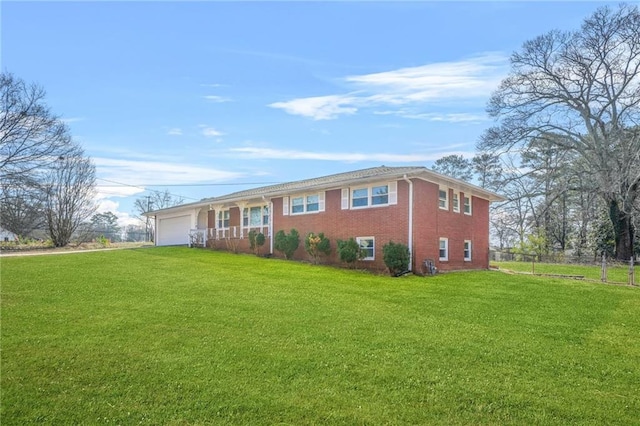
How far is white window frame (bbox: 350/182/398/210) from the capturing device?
17.1m

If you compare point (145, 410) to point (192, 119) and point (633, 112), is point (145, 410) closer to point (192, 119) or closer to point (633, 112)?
point (192, 119)

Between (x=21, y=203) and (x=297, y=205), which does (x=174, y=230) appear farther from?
(x=297, y=205)

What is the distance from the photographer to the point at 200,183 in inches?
1447

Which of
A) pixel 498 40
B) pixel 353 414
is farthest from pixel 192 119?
pixel 353 414

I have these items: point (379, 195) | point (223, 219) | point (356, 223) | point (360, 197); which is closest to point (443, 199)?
point (379, 195)

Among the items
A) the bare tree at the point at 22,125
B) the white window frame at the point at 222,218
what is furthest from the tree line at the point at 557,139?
the white window frame at the point at 222,218

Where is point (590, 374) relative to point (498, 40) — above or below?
below

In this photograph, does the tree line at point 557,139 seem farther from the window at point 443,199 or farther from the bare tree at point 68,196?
the window at point 443,199

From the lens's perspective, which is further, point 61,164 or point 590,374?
point 61,164

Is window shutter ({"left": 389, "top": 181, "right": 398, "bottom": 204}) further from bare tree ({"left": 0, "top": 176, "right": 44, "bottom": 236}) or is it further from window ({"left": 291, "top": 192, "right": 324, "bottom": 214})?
→ bare tree ({"left": 0, "top": 176, "right": 44, "bottom": 236})

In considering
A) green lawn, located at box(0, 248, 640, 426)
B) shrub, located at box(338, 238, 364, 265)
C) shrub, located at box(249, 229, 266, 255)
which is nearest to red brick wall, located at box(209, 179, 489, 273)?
shrub, located at box(249, 229, 266, 255)

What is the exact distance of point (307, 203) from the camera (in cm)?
2078

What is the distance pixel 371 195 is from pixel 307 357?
1223cm

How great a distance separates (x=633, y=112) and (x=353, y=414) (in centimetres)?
2722
